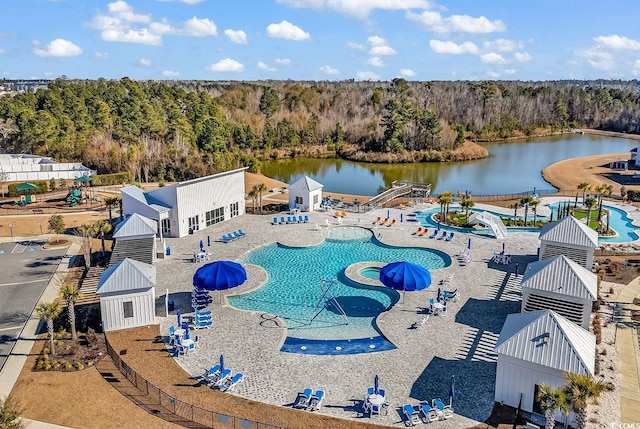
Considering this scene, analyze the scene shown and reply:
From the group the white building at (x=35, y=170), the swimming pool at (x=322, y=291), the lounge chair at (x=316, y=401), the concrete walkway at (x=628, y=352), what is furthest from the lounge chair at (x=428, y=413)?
the white building at (x=35, y=170)

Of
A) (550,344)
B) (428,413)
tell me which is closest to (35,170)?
(428,413)

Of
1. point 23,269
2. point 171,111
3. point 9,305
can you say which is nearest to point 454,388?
point 9,305

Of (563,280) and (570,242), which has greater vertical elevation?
(570,242)

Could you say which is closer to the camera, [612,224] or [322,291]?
[322,291]

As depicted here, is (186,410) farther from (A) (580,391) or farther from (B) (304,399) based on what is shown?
(A) (580,391)

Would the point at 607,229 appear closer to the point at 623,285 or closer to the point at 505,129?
the point at 623,285

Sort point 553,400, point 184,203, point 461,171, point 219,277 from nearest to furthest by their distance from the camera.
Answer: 1. point 553,400
2. point 219,277
3. point 184,203
4. point 461,171
